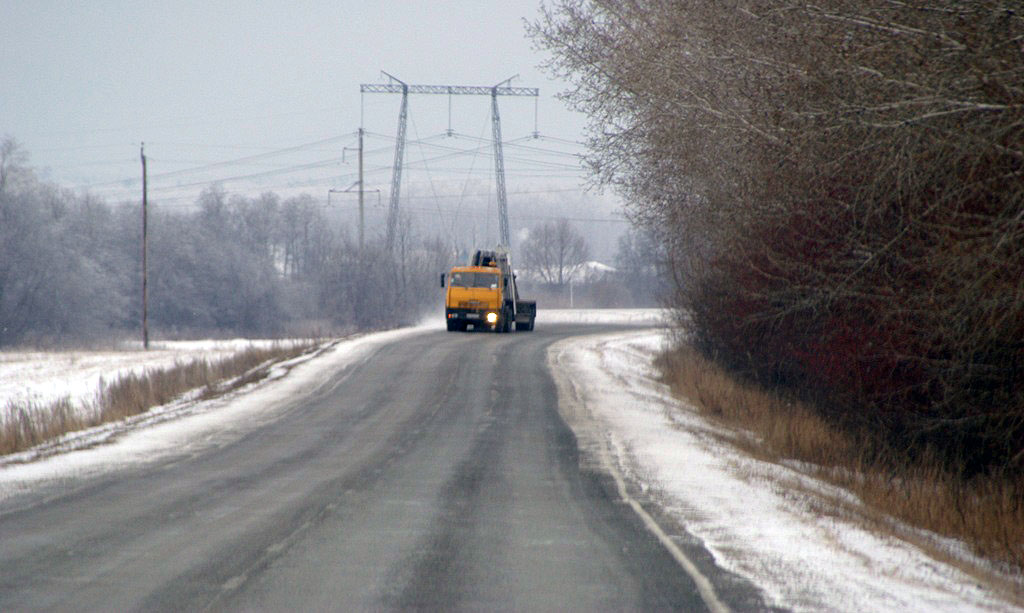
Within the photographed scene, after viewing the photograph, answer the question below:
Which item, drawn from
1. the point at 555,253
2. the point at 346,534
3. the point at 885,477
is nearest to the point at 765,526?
the point at 346,534

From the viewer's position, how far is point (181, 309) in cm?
8188

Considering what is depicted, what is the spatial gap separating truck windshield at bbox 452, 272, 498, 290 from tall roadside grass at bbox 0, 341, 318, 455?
761cm

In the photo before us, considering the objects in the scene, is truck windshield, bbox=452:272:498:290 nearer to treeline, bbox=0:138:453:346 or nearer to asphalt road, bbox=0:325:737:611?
treeline, bbox=0:138:453:346

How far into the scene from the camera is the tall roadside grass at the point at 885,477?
35.1 feet

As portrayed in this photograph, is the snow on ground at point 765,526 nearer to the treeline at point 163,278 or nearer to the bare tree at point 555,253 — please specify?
the treeline at point 163,278

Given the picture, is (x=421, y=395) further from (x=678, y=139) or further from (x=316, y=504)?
(x=316, y=504)

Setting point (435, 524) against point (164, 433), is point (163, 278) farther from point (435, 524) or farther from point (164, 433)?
point (435, 524)

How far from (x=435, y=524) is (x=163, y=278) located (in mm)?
77500

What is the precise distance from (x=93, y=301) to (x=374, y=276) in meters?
18.1

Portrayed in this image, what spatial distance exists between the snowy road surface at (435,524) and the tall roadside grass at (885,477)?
965 mm

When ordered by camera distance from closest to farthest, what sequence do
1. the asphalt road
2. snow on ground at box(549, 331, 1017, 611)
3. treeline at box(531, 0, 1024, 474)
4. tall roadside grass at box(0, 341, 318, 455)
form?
the asphalt road → snow on ground at box(549, 331, 1017, 611) → treeline at box(531, 0, 1024, 474) → tall roadside grass at box(0, 341, 318, 455)

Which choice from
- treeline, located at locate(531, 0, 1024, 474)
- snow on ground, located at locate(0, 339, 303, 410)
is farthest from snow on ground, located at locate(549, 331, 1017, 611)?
snow on ground, located at locate(0, 339, 303, 410)

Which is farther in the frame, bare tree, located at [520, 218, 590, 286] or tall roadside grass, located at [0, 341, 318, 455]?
bare tree, located at [520, 218, 590, 286]

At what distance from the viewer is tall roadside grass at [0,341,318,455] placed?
17250 millimetres
